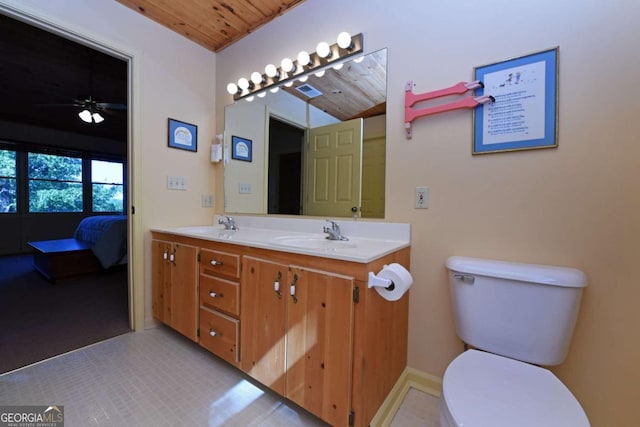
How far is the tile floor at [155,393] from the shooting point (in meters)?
1.20

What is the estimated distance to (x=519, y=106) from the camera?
3.75ft

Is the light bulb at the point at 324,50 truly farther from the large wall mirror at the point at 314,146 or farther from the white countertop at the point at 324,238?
the white countertop at the point at 324,238

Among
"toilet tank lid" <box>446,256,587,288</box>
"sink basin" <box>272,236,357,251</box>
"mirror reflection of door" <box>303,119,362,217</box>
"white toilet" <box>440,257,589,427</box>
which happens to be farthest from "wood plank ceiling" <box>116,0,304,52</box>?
"white toilet" <box>440,257,589,427</box>

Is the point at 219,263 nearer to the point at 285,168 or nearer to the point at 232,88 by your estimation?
the point at 285,168

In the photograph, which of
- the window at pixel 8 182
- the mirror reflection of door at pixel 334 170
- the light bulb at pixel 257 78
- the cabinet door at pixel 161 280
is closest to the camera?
the mirror reflection of door at pixel 334 170

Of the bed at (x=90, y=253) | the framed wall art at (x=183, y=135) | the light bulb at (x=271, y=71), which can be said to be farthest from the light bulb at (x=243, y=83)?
the bed at (x=90, y=253)

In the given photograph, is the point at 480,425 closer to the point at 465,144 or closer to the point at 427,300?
the point at 427,300

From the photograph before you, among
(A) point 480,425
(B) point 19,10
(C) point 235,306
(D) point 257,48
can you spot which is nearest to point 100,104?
(B) point 19,10

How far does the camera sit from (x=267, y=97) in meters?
2.07

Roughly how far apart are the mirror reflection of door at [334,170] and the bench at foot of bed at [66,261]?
A: 3.21m

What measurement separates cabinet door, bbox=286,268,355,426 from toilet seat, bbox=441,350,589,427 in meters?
0.37

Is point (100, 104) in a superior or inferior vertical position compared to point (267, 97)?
superior

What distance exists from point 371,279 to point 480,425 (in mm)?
483

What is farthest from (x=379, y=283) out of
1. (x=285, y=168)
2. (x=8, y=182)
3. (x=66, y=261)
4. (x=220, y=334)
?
(x=8, y=182)
